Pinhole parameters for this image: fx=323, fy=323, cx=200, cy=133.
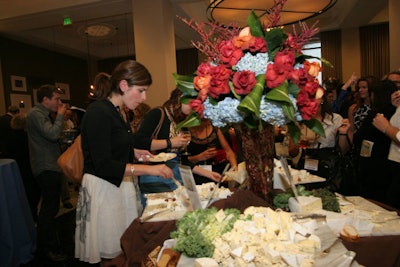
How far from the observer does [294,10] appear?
2.28 m

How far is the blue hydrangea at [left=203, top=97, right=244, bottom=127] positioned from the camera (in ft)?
3.66

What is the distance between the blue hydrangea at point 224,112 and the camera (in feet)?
3.66

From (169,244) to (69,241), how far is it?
268cm

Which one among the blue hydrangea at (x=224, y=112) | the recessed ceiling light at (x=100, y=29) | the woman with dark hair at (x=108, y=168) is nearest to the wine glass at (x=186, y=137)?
the woman with dark hair at (x=108, y=168)

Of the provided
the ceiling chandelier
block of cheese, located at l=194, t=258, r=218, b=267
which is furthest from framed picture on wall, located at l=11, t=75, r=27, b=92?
block of cheese, located at l=194, t=258, r=218, b=267

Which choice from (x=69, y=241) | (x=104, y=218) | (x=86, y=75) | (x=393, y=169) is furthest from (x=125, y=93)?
(x=86, y=75)

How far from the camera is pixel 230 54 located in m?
1.12

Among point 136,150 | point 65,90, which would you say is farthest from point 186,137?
point 65,90

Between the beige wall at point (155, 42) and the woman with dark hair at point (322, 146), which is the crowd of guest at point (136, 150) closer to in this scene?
the woman with dark hair at point (322, 146)

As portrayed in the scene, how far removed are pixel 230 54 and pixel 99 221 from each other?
1.09 metres

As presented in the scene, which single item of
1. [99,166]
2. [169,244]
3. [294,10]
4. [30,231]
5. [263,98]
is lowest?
[30,231]

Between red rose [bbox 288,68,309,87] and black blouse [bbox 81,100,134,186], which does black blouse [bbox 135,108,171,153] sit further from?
red rose [bbox 288,68,309,87]

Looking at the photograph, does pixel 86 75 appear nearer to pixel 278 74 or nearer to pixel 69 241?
pixel 69 241

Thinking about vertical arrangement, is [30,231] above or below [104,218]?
below
